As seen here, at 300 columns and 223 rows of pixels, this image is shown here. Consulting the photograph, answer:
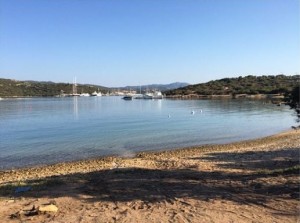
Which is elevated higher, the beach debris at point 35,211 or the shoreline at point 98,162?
the beach debris at point 35,211

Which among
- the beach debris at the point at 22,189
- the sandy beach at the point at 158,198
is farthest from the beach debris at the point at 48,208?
the beach debris at the point at 22,189

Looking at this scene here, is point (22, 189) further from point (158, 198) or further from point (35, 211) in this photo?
point (158, 198)

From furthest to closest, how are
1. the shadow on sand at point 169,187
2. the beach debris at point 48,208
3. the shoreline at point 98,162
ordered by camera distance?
the shoreline at point 98,162
the shadow on sand at point 169,187
the beach debris at point 48,208

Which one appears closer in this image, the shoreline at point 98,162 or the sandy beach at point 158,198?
the sandy beach at point 158,198

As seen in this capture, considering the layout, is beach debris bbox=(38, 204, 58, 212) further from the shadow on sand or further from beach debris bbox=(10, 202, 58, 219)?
the shadow on sand

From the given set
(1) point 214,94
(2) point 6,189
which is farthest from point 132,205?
(1) point 214,94

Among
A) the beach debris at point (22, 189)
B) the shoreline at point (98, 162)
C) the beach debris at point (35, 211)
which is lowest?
the shoreline at point (98, 162)

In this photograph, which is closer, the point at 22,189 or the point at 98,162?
the point at 22,189

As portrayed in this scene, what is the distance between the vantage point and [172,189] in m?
10.8

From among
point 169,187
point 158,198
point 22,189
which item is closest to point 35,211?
point 22,189

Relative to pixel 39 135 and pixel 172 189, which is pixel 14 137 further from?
pixel 172 189

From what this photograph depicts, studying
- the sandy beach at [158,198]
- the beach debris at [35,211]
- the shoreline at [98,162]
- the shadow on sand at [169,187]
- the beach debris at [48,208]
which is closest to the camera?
the sandy beach at [158,198]

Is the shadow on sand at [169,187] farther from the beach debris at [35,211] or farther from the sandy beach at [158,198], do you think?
the beach debris at [35,211]

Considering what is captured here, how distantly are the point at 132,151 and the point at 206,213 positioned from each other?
719 inches
